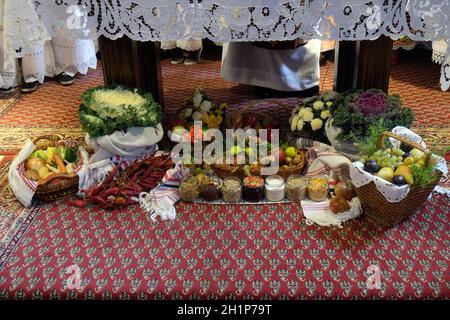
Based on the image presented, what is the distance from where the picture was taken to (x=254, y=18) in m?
2.06

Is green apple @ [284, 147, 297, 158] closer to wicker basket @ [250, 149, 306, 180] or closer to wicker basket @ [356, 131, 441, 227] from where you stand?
wicker basket @ [250, 149, 306, 180]

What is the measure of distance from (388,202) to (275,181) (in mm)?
534

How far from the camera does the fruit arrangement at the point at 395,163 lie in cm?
212

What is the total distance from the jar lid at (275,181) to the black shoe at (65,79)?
234 centimetres

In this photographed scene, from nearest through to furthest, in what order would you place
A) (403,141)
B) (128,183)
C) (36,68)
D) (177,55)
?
1. (403,141)
2. (128,183)
3. (36,68)
4. (177,55)

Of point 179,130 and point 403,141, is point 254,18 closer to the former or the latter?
point 403,141

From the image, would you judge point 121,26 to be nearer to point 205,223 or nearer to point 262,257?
point 205,223

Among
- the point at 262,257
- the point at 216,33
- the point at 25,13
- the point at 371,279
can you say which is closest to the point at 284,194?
the point at 262,257

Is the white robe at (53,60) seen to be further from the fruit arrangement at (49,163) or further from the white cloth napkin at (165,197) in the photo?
the white cloth napkin at (165,197)

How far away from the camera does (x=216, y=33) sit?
2.12 m

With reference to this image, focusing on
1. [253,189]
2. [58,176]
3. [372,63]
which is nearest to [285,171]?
[253,189]

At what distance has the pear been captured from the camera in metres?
2.12

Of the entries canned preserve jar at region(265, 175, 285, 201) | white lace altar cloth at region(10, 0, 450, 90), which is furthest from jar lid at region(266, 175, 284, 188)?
white lace altar cloth at region(10, 0, 450, 90)

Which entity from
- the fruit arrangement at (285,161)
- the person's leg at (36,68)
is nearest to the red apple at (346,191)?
the fruit arrangement at (285,161)
